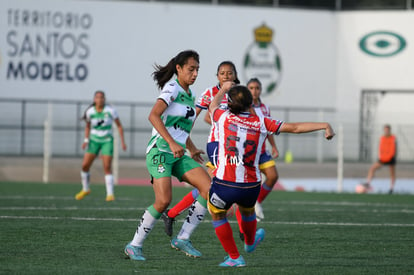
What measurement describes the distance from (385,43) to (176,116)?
98.4ft

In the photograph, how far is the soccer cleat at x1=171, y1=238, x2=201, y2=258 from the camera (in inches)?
374

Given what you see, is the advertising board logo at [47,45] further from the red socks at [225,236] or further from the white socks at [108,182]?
the red socks at [225,236]

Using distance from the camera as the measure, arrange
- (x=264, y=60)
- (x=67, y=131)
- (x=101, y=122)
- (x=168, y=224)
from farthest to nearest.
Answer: (x=264, y=60)
(x=67, y=131)
(x=101, y=122)
(x=168, y=224)

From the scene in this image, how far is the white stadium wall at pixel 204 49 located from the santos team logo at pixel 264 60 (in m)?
0.04

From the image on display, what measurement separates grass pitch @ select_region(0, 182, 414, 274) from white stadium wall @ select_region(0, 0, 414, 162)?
693 inches

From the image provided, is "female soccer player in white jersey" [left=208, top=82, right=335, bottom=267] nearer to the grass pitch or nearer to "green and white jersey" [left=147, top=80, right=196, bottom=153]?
the grass pitch

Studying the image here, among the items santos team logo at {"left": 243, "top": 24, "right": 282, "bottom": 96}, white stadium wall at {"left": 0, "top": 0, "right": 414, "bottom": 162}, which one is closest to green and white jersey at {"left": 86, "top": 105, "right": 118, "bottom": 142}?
white stadium wall at {"left": 0, "top": 0, "right": 414, "bottom": 162}

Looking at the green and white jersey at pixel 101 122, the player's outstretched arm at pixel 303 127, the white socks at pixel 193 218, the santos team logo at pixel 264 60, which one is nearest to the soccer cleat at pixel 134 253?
the white socks at pixel 193 218

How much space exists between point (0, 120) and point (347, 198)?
54.0 ft

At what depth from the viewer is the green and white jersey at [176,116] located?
923 cm

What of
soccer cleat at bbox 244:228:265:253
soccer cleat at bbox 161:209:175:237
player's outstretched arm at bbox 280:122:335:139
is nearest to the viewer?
player's outstretched arm at bbox 280:122:335:139

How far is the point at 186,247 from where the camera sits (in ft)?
31.4

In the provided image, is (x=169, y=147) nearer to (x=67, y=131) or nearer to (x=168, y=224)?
(x=168, y=224)

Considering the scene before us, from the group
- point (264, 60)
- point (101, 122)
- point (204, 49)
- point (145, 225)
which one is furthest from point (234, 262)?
point (264, 60)
